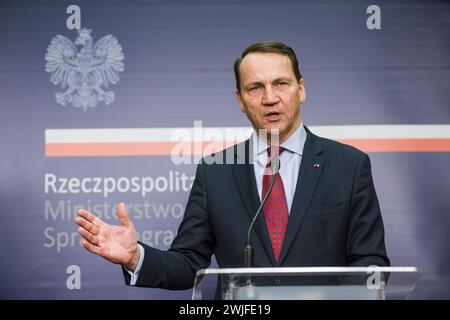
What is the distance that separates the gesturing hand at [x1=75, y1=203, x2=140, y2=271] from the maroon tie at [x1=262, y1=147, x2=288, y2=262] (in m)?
0.59

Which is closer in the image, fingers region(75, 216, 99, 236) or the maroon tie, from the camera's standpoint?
fingers region(75, 216, 99, 236)

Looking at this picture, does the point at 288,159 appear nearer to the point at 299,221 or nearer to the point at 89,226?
the point at 299,221

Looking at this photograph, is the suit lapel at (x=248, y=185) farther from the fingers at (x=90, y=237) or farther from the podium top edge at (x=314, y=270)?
the podium top edge at (x=314, y=270)

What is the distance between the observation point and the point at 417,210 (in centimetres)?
361

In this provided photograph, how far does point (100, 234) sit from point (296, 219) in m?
0.79

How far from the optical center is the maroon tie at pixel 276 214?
→ 258 centimetres

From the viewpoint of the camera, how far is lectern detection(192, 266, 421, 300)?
1657mm

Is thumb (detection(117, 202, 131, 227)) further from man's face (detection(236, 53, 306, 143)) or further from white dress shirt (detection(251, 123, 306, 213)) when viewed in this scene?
man's face (detection(236, 53, 306, 143))

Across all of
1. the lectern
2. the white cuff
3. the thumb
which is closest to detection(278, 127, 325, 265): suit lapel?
the white cuff

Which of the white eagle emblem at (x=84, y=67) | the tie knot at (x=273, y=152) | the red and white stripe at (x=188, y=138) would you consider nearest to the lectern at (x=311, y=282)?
the tie knot at (x=273, y=152)

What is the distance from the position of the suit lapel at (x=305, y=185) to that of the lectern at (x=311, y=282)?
0.81 meters

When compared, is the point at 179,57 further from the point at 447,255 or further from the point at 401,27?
the point at 447,255

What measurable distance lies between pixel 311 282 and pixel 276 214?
925mm

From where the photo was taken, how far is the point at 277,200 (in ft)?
8.69
